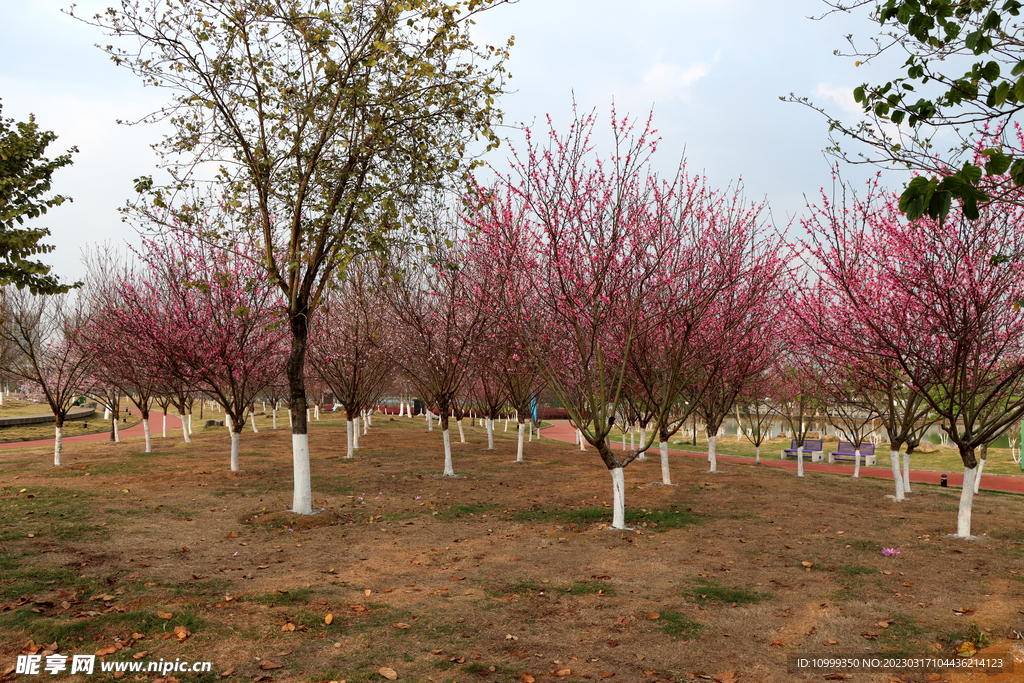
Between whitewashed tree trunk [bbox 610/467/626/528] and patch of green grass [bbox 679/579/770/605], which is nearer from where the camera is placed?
patch of green grass [bbox 679/579/770/605]

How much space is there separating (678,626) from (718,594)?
1.46 meters

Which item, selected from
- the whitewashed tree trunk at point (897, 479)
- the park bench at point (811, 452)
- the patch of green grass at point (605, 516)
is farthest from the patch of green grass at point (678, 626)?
the park bench at point (811, 452)

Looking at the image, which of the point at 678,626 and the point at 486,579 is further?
the point at 486,579

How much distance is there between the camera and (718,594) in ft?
26.3

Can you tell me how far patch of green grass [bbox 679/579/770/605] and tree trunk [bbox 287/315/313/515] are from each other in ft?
26.1

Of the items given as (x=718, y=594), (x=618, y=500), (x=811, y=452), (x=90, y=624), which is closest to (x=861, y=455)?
(x=811, y=452)

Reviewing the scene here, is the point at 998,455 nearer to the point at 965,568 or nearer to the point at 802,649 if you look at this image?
the point at 965,568

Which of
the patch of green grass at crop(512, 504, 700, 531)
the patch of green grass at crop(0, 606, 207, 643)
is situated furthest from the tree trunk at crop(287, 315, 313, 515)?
the patch of green grass at crop(0, 606, 207, 643)

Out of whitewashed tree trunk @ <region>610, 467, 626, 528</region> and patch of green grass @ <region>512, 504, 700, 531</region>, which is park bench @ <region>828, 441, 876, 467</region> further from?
whitewashed tree trunk @ <region>610, 467, 626, 528</region>

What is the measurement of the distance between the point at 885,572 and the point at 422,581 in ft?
23.4

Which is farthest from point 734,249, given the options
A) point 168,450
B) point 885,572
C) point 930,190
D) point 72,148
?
point 168,450

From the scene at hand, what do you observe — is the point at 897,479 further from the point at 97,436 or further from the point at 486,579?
the point at 97,436

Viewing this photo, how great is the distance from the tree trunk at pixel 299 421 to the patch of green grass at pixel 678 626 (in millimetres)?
8008

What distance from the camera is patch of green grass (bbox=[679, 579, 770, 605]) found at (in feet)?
25.4
